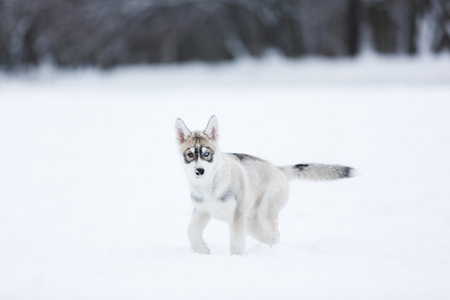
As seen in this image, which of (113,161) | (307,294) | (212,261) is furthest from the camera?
(113,161)

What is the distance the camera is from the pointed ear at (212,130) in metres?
6.18

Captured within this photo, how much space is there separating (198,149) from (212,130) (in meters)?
0.40

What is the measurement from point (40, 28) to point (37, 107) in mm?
11656

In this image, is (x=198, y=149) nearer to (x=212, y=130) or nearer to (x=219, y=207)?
(x=212, y=130)

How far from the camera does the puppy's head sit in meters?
5.84

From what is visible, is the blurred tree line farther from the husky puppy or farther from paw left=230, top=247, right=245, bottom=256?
paw left=230, top=247, right=245, bottom=256

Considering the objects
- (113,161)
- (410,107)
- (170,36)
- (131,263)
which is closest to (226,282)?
(131,263)

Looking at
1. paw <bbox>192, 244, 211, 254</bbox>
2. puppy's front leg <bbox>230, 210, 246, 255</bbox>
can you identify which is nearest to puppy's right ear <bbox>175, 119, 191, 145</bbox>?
puppy's front leg <bbox>230, 210, 246, 255</bbox>

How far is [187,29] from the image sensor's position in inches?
1038

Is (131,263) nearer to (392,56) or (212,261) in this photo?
(212,261)

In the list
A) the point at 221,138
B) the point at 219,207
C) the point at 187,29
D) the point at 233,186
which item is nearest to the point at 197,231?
the point at 219,207

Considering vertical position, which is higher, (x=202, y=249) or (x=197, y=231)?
(x=197, y=231)

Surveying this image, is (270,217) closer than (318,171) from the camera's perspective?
Yes

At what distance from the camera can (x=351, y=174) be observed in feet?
22.4
